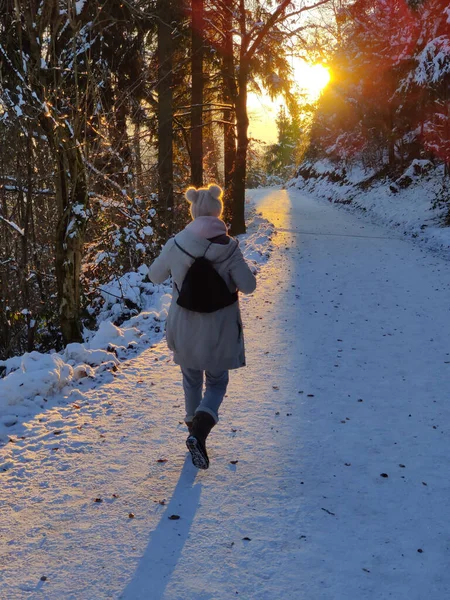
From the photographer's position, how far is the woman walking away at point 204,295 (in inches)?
129

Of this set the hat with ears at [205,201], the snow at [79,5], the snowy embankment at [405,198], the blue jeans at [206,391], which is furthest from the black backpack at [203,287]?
the snowy embankment at [405,198]

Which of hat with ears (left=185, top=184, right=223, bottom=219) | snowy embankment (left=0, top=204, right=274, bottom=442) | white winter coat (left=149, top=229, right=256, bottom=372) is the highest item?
hat with ears (left=185, top=184, right=223, bottom=219)

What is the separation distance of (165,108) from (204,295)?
1017 centimetres

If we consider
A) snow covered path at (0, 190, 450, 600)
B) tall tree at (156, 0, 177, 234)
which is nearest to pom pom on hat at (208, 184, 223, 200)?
snow covered path at (0, 190, 450, 600)

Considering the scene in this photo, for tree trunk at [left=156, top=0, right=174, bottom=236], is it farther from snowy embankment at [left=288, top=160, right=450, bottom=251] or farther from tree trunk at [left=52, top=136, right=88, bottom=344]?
snowy embankment at [left=288, top=160, right=450, bottom=251]

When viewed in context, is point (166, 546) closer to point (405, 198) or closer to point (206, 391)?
point (206, 391)

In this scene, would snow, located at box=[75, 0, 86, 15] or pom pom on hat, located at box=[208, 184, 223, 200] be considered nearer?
pom pom on hat, located at box=[208, 184, 223, 200]

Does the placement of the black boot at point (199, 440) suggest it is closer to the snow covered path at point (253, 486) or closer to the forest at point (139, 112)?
the snow covered path at point (253, 486)

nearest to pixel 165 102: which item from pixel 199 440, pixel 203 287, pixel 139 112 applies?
pixel 139 112

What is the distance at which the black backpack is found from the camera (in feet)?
10.7

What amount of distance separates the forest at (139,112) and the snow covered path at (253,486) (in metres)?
2.42

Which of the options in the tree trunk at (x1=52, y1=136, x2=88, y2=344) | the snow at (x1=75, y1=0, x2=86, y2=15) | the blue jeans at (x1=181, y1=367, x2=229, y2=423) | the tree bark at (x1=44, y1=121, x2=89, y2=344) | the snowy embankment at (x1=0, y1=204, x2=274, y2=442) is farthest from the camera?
the tree trunk at (x1=52, y1=136, x2=88, y2=344)

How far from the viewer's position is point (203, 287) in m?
3.26

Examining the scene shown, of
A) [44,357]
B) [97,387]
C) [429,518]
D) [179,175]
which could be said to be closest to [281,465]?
[429,518]
